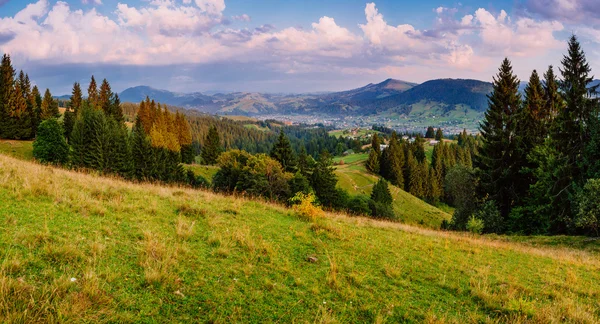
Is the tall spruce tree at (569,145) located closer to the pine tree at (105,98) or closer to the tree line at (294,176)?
the tree line at (294,176)

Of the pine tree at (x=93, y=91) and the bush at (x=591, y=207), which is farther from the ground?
the pine tree at (x=93, y=91)

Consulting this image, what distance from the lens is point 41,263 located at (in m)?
5.86

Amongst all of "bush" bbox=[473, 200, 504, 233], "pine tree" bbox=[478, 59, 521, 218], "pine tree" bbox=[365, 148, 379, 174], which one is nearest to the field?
"pine tree" bbox=[365, 148, 379, 174]

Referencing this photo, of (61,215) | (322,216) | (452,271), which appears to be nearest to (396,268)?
(452,271)

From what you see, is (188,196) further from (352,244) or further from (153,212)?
(352,244)

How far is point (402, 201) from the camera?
8350 cm

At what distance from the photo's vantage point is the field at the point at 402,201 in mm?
74875

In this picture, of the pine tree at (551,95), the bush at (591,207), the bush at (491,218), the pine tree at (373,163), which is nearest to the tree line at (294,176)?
the bush at (491,218)

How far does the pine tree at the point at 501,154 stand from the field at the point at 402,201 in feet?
113

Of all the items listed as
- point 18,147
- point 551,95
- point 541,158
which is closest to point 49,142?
point 18,147

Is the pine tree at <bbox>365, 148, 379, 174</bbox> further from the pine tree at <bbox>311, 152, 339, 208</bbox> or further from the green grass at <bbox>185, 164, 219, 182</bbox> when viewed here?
the green grass at <bbox>185, 164, 219, 182</bbox>

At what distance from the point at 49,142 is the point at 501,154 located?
224 feet

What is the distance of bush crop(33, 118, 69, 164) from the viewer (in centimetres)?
5475

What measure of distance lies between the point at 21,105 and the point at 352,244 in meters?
82.8
